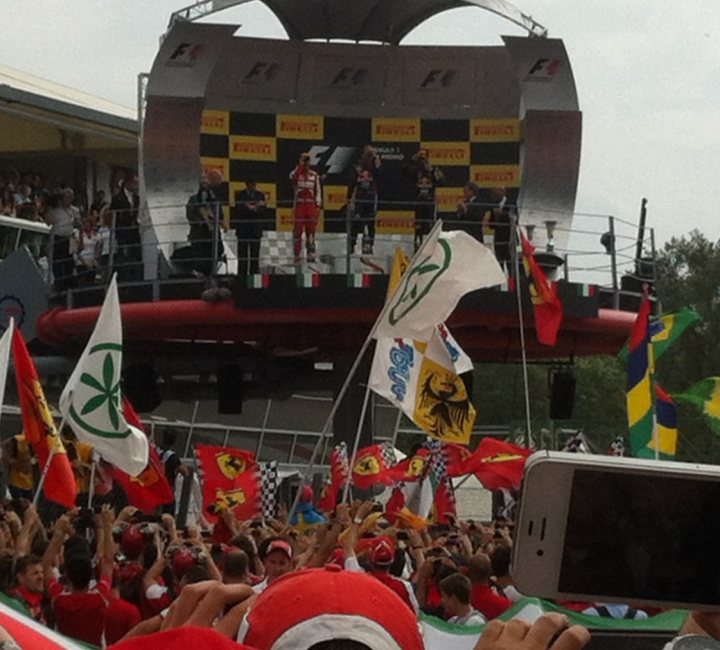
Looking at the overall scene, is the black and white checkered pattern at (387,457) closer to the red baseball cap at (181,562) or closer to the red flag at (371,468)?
the red flag at (371,468)

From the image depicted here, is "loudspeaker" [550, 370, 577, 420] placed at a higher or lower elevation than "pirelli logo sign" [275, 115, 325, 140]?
lower

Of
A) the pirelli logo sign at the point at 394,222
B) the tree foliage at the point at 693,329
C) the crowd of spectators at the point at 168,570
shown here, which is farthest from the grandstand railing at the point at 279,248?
the tree foliage at the point at 693,329

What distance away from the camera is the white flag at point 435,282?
15.8m

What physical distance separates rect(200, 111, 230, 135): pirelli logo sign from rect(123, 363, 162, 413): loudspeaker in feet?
12.4

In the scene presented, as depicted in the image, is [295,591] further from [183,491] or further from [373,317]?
[373,317]

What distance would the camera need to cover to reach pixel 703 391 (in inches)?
821

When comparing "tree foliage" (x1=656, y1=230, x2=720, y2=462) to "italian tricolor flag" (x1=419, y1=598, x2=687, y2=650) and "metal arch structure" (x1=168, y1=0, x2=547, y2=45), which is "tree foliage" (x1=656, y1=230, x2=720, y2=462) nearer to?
"metal arch structure" (x1=168, y1=0, x2=547, y2=45)

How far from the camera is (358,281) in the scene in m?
27.4

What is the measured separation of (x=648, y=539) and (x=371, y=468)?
19395 mm

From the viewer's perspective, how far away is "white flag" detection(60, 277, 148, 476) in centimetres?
1545

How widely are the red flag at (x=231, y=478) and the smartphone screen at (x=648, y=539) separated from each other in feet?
54.1

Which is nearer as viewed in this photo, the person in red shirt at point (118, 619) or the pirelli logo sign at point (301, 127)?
the person in red shirt at point (118, 619)

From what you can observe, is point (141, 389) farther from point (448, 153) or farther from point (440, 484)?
point (440, 484)

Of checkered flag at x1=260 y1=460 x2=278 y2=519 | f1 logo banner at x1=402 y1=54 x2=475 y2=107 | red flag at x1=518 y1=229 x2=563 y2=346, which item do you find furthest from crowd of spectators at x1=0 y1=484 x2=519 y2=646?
f1 logo banner at x1=402 y1=54 x2=475 y2=107
